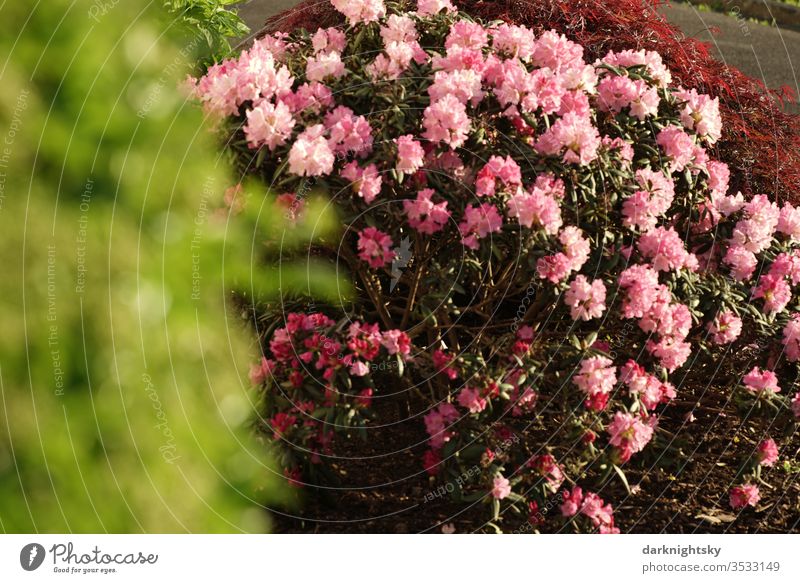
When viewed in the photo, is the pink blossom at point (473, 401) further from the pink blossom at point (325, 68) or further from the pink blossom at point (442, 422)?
the pink blossom at point (325, 68)

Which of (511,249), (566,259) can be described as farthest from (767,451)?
(511,249)

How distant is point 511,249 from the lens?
2889 mm

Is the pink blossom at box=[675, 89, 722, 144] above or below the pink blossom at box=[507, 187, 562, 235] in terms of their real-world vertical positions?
above

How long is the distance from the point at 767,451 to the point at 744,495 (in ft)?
0.59

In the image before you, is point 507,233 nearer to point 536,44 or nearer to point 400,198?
point 400,198

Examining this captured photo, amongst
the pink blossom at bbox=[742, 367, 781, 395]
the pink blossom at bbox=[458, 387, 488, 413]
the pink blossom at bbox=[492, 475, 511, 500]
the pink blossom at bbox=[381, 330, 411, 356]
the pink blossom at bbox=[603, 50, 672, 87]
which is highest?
Answer: the pink blossom at bbox=[603, 50, 672, 87]

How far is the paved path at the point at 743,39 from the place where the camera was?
35.5ft

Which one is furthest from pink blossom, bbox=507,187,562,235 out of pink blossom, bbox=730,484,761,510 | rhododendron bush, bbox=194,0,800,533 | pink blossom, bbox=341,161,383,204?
pink blossom, bbox=730,484,761,510

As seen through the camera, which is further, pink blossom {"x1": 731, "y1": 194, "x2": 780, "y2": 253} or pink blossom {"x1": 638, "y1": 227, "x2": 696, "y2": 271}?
pink blossom {"x1": 731, "y1": 194, "x2": 780, "y2": 253}

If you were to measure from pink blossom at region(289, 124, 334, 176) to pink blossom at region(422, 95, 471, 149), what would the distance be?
0.33 m

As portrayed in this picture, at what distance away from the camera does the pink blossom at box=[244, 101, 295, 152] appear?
111 inches

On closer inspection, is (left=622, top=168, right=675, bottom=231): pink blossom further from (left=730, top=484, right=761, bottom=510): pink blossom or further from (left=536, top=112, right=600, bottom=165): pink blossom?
(left=730, top=484, right=761, bottom=510): pink blossom

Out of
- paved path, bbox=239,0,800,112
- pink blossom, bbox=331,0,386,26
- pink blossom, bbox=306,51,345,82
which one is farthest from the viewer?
paved path, bbox=239,0,800,112

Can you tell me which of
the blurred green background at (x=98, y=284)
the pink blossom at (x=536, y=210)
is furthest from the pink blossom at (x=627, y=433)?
the blurred green background at (x=98, y=284)
